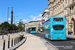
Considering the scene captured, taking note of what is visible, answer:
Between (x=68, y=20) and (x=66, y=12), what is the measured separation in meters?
4.05

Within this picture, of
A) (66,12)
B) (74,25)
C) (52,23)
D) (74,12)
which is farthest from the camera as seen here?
(66,12)

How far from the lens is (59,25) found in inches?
800

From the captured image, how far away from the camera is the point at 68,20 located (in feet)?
164

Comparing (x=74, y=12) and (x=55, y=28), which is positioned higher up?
(x=74, y=12)

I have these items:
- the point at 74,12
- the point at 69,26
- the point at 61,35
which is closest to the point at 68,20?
the point at 69,26

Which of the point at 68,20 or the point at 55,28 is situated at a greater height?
the point at 68,20

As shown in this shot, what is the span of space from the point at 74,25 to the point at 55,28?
2953cm

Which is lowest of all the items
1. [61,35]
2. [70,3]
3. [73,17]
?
[61,35]

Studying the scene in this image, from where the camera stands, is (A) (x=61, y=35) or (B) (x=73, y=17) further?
(B) (x=73, y=17)

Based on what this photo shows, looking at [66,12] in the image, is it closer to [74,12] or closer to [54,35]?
[74,12]

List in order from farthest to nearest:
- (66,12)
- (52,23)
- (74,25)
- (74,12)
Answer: (66,12) < (74,25) < (74,12) < (52,23)

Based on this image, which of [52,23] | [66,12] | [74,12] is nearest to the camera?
[52,23]

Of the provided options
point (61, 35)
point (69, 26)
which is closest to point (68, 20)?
point (69, 26)

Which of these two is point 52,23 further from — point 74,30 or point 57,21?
point 74,30
